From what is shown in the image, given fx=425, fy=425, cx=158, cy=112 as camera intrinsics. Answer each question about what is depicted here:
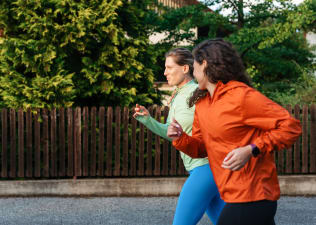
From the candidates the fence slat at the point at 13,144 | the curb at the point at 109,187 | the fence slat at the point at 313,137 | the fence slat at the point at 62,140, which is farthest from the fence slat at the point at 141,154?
the fence slat at the point at 313,137

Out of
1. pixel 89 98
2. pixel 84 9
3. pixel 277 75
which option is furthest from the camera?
pixel 277 75

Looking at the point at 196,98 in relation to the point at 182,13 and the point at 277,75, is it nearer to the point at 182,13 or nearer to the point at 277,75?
the point at 182,13

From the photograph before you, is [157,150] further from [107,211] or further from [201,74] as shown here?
[201,74]

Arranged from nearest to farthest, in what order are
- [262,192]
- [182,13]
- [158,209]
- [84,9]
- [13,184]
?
1. [262,192]
2. [158,209]
3. [13,184]
4. [84,9]
5. [182,13]

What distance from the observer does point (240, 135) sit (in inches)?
88.1

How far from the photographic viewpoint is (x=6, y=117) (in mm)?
7191

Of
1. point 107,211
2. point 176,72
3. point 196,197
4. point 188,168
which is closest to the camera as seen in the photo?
point 196,197

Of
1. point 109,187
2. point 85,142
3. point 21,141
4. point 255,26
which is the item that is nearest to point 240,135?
point 109,187

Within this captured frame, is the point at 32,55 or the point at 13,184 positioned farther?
the point at 32,55

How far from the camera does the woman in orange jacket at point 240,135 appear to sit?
2125 mm

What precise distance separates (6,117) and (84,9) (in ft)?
7.77

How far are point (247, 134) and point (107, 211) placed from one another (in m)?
4.15

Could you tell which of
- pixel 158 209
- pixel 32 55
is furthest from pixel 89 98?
pixel 158 209

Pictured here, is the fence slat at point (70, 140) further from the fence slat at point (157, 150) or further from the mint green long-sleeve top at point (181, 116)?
the mint green long-sleeve top at point (181, 116)
